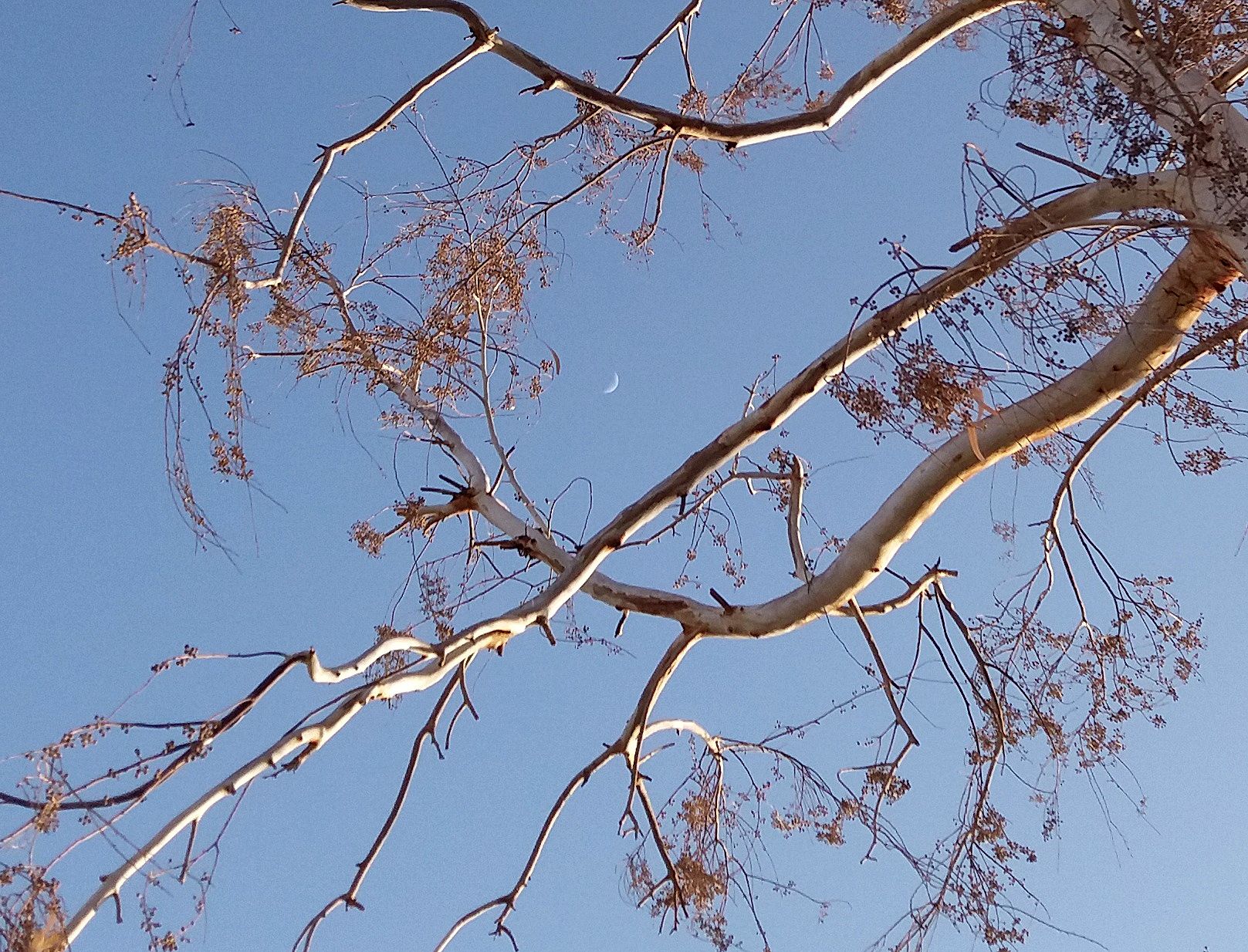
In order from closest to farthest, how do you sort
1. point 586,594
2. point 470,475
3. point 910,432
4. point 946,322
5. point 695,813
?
point 946,322 < point 910,432 < point 586,594 < point 695,813 < point 470,475

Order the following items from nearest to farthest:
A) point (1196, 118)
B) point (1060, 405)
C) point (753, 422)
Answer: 1. point (1196, 118)
2. point (1060, 405)
3. point (753, 422)

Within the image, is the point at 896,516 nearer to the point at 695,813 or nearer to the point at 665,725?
the point at 665,725

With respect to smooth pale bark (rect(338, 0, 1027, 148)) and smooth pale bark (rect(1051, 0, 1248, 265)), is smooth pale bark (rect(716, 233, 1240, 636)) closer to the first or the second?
smooth pale bark (rect(1051, 0, 1248, 265))

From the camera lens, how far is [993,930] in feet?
13.6

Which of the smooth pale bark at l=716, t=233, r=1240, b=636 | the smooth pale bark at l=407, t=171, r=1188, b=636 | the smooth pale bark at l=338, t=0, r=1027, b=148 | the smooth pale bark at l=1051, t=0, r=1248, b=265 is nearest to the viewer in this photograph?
the smooth pale bark at l=1051, t=0, r=1248, b=265

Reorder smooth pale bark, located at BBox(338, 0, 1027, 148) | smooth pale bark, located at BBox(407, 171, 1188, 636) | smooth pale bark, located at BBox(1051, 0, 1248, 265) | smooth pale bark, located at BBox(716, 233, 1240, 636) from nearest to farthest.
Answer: smooth pale bark, located at BBox(1051, 0, 1248, 265), smooth pale bark, located at BBox(407, 171, 1188, 636), smooth pale bark, located at BBox(716, 233, 1240, 636), smooth pale bark, located at BBox(338, 0, 1027, 148)

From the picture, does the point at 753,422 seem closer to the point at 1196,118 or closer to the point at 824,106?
the point at 824,106

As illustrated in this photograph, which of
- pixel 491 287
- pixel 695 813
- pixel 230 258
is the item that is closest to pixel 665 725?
pixel 695 813

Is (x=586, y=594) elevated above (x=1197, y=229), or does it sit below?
below

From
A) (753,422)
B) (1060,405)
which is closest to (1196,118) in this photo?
(1060,405)

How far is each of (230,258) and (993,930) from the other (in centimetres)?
374

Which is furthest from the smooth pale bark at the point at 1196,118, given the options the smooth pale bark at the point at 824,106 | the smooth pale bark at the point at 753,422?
the smooth pale bark at the point at 824,106

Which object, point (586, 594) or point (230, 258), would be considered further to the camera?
point (586, 594)

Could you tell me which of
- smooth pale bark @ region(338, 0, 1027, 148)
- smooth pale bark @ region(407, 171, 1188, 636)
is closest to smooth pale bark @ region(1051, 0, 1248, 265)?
smooth pale bark @ region(407, 171, 1188, 636)
